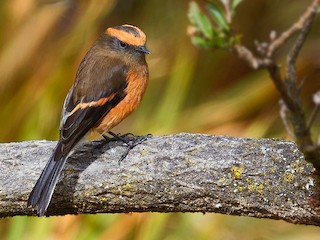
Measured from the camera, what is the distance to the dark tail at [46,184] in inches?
114

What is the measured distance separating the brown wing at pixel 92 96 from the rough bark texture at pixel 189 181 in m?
0.47

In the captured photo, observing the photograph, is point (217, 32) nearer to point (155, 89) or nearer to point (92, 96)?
point (92, 96)

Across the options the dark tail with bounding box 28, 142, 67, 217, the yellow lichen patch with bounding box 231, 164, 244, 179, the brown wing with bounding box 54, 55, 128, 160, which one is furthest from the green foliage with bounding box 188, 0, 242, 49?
the brown wing with bounding box 54, 55, 128, 160

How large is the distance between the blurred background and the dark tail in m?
1.20

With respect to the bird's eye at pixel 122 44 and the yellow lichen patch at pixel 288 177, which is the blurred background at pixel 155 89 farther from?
the yellow lichen patch at pixel 288 177

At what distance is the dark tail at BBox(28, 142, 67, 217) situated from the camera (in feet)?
9.53

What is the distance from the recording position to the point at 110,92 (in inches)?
155

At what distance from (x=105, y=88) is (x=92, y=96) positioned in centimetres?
9

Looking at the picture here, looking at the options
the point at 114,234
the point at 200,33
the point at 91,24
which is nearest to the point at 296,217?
the point at 200,33

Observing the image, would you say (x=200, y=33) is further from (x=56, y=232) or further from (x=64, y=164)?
(x=56, y=232)

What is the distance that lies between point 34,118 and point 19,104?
0.17m

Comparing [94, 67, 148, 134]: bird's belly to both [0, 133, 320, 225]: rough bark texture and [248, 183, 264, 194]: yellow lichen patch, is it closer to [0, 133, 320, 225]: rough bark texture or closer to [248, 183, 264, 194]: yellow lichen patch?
[0, 133, 320, 225]: rough bark texture

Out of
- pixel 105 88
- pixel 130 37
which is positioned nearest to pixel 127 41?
pixel 130 37

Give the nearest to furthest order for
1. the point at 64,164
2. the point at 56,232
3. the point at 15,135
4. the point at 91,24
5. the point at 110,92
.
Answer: the point at 64,164 → the point at 110,92 → the point at 56,232 → the point at 15,135 → the point at 91,24
